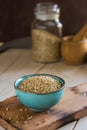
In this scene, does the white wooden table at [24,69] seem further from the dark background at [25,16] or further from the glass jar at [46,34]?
the dark background at [25,16]

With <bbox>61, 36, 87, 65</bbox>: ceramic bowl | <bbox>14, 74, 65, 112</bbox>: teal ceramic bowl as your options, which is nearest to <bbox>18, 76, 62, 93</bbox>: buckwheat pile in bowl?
<bbox>14, 74, 65, 112</bbox>: teal ceramic bowl

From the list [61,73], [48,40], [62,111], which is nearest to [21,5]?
[48,40]

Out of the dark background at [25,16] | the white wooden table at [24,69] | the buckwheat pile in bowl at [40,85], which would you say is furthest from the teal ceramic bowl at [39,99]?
the dark background at [25,16]

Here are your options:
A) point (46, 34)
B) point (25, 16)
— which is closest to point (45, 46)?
point (46, 34)

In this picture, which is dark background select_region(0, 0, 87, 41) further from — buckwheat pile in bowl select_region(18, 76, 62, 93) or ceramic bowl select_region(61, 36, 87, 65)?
buckwheat pile in bowl select_region(18, 76, 62, 93)

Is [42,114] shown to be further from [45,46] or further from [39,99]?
[45,46]

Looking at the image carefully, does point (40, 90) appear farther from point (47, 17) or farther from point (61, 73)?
point (47, 17)

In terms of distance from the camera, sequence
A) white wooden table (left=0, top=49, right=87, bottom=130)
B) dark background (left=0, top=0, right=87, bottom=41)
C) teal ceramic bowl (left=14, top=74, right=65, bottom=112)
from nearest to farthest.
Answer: teal ceramic bowl (left=14, top=74, right=65, bottom=112) < white wooden table (left=0, top=49, right=87, bottom=130) < dark background (left=0, top=0, right=87, bottom=41)
